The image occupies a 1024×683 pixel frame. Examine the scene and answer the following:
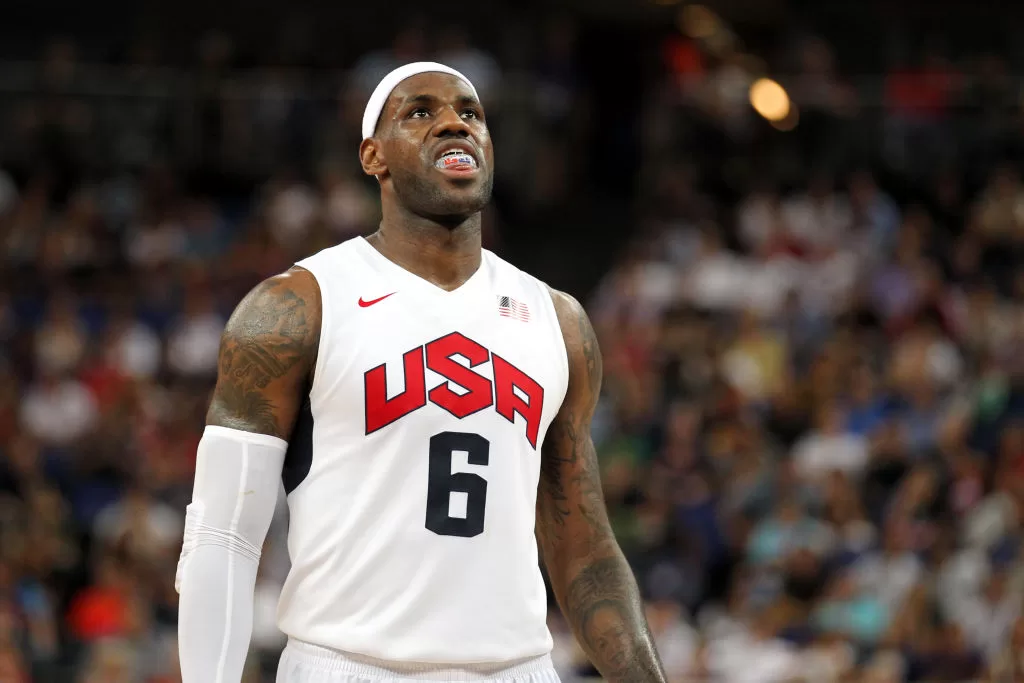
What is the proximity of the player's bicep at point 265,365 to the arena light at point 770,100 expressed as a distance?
11564 millimetres

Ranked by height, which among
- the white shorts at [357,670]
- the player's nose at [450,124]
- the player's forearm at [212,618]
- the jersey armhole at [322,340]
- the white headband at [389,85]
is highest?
the white headband at [389,85]

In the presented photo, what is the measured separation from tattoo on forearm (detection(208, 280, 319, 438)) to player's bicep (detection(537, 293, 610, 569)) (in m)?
0.81

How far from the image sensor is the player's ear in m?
4.19

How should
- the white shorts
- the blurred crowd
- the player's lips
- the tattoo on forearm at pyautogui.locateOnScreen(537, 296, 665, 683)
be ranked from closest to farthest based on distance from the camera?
the white shorts
the player's lips
the tattoo on forearm at pyautogui.locateOnScreen(537, 296, 665, 683)
the blurred crowd

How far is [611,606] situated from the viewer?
4.19m

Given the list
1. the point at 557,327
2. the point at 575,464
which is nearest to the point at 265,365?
the point at 557,327

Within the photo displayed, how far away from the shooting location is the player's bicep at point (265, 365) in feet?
12.3

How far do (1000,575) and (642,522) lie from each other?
259cm

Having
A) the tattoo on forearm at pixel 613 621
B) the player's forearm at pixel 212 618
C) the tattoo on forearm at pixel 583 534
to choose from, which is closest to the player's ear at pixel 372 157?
the tattoo on forearm at pixel 583 534

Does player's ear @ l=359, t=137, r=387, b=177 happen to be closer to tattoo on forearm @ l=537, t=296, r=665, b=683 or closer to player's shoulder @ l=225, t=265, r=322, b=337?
player's shoulder @ l=225, t=265, r=322, b=337

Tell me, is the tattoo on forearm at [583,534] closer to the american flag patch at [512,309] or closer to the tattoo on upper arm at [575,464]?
the tattoo on upper arm at [575,464]

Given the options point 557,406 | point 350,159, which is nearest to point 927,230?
point 350,159

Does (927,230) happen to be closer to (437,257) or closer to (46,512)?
(46,512)

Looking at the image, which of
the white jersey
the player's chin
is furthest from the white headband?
the white jersey
